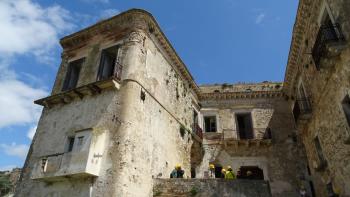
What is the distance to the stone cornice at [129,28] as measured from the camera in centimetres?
1208

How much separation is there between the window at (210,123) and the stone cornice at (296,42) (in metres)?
5.25

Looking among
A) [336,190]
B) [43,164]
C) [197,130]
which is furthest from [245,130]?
[43,164]

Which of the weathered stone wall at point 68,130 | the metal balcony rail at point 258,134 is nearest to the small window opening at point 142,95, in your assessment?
the weathered stone wall at point 68,130

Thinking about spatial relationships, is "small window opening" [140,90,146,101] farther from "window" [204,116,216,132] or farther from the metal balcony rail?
"window" [204,116,216,132]

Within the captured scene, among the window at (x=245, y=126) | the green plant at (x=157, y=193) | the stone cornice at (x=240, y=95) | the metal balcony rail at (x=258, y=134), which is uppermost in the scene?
the stone cornice at (x=240, y=95)

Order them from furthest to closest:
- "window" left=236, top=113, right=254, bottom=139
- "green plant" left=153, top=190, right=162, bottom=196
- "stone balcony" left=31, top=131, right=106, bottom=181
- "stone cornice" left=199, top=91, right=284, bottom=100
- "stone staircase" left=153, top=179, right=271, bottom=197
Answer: "stone cornice" left=199, top=91, right=284, bottom=100 < "window" left=236, top=113, right=254, bottom=139 < "green plant" left=153, top=190, right=162, bottom=196 < "stone staircase" left=153, top=179, right=271, bottom=197 < "stone balcony" left=31, top=131, right=106, bottom=181

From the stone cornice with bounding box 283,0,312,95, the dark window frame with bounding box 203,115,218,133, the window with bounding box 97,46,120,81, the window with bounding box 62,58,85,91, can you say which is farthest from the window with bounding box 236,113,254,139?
the window with bounding box 62,58,85,91

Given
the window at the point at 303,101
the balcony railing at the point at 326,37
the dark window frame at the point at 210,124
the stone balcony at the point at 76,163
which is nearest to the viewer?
the balcony railing at the point at 326,37

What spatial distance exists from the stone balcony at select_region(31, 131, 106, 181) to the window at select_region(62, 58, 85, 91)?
3919 millimetres

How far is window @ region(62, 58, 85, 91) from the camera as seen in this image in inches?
495

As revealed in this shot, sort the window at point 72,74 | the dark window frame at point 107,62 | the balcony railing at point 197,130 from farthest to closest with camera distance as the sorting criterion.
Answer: the balcony railing at point 197,130 < the window at point 72,74 < the dark window frame at point 107,62

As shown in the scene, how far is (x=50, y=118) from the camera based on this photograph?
462 inches

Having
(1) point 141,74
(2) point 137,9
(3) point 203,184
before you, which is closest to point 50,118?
(1) point 141,74

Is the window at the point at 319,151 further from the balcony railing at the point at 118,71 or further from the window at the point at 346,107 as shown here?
the balcony railing at the point at 118,71
